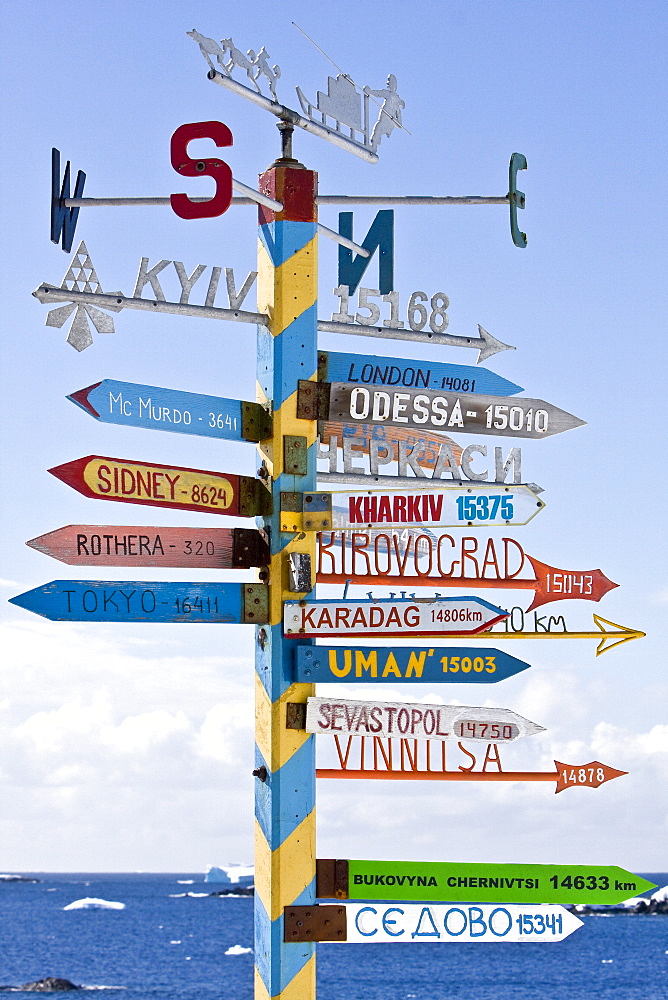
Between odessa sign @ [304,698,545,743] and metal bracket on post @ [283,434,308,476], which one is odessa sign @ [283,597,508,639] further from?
metal bracket on post @ [283,434,308,476]

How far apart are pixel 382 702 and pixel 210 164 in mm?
3220

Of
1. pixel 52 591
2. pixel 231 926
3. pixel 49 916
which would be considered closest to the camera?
pixel 52 591

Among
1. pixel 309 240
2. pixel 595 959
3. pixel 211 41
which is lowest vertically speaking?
pixel 595 959

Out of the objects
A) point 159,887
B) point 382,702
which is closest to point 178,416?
point 382,702

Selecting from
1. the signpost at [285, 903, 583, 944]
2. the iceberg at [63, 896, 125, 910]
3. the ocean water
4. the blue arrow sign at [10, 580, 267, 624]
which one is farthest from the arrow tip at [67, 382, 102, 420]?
the iceberg at [63, 896, 125, 910]

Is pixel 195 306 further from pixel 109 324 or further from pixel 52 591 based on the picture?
pixel 52 591

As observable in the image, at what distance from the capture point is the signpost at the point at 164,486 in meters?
8.10

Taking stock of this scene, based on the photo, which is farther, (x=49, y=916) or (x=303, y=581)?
(x=49, y=916)

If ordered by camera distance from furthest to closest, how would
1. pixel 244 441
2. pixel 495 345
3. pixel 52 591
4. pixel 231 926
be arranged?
pixel 231 926 < pixel 495 345 < pixel 244 441 < pixel 52 591

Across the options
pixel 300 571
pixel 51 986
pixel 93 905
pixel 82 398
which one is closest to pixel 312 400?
pixel 300 571

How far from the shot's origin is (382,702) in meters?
8.53

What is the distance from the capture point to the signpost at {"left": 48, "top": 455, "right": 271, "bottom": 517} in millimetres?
8102

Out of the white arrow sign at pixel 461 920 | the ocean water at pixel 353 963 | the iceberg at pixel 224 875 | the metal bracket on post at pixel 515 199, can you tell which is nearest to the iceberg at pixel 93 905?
the ocean water at pixel 353 963

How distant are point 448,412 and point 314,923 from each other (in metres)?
3.12
